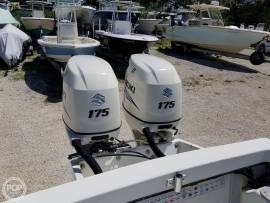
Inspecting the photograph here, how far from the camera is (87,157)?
217 centimetres

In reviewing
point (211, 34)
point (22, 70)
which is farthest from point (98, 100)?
point (211, 34)

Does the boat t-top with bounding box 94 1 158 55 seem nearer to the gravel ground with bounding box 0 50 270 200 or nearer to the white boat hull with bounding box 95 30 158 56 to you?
the white boat hull with bounding box 95 30 158 56

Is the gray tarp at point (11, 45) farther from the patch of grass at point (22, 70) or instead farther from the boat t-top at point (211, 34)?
the boat t-top at point (211, 34)

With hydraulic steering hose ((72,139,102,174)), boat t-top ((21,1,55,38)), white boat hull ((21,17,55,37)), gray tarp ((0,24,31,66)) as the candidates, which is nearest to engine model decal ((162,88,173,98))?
hydraulic steering hose ((72,139,102,174))

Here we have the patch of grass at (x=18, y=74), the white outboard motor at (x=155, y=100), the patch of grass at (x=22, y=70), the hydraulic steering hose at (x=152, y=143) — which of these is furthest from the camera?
the patch of grass at (x=22, y=70)

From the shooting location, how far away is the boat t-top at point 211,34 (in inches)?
393

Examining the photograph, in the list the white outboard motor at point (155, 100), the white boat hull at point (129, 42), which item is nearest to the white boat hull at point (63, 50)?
the white boat hull at point (129, 42)

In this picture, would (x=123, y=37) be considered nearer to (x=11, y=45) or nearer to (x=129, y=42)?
(x=129, y=42)

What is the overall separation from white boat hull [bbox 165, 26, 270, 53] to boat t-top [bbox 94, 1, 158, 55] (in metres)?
2.32

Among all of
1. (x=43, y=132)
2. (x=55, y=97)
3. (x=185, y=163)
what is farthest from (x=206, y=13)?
(x=185, y=163)

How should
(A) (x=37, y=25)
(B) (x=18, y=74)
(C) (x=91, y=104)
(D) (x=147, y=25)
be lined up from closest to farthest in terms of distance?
(C) (x=91, y=104) → (B) (x=18, y=74) → (A) (x=37, y=25) → (D) (x=147, y=25)

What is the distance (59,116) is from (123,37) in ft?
12.8

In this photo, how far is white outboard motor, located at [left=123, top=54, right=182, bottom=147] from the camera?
8.43 feet

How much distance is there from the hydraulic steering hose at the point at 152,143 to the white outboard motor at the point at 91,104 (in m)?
0.21
